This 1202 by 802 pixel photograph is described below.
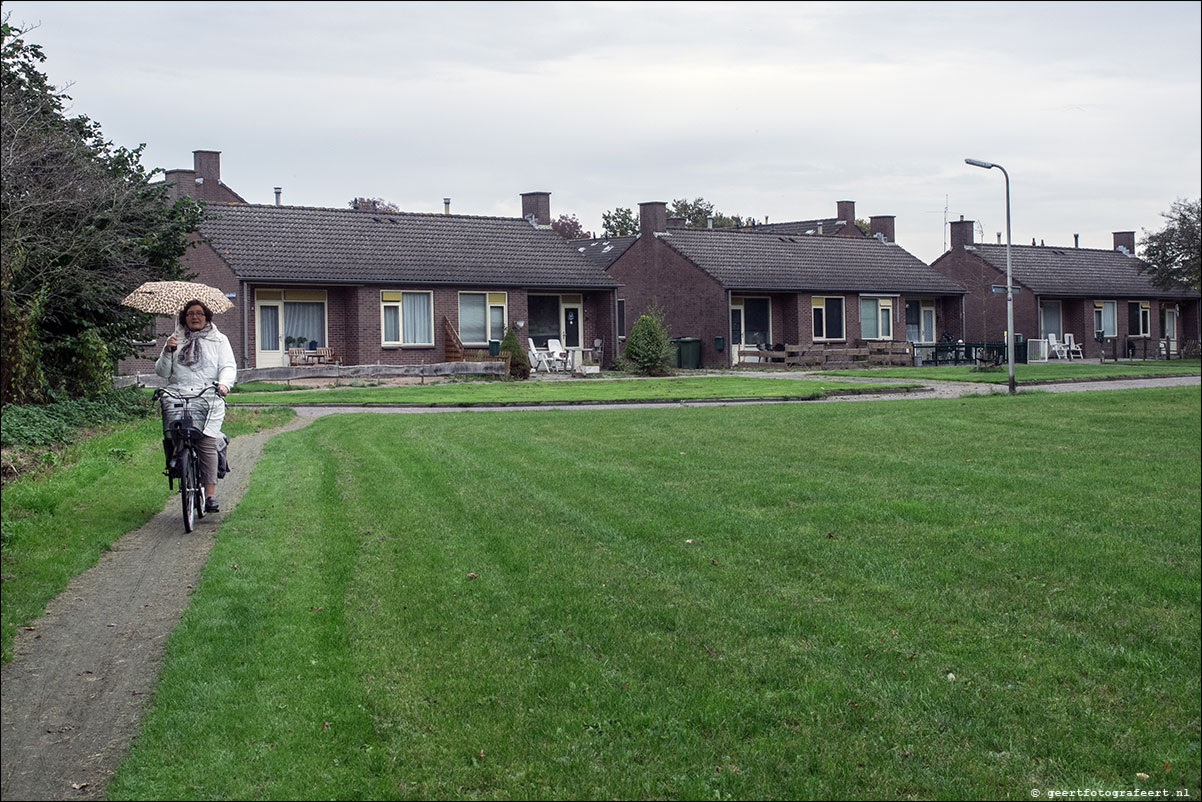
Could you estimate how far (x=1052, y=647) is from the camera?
233 inches

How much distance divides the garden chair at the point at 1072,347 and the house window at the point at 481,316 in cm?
2632

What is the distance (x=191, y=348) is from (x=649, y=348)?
2833cm

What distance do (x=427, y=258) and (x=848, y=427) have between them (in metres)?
27.7

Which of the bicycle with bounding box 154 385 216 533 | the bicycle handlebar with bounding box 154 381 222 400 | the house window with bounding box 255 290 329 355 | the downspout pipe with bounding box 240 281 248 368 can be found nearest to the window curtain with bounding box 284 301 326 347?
the house window with bounding box 255 290 329 355

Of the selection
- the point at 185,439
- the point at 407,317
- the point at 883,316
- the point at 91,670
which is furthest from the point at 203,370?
the point at 883,316

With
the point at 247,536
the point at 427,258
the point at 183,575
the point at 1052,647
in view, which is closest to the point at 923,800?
the point at 1052,647

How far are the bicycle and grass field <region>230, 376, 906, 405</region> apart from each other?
1395cm

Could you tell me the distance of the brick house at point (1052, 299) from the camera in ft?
180

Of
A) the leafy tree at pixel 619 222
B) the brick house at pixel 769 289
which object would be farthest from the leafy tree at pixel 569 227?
the brick house at pixel 769 289

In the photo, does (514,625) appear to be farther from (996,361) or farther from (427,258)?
(427,258)

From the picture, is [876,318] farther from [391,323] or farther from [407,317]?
[391,323]

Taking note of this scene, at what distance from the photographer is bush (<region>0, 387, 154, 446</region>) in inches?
530

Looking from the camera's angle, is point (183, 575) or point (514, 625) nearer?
point (514, 625)

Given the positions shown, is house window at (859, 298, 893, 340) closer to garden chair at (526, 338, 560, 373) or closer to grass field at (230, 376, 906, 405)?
garden chair at (526, 338, 560, 373)
